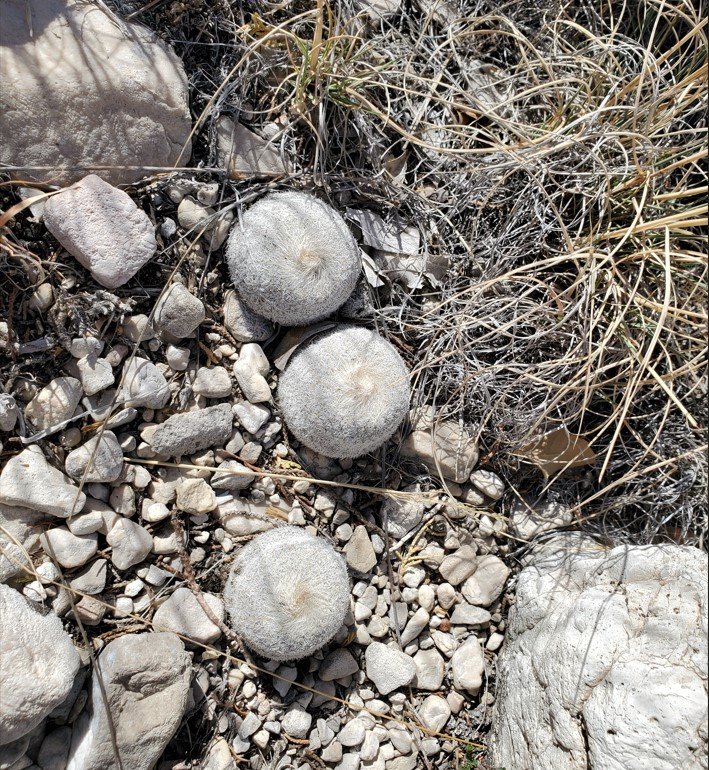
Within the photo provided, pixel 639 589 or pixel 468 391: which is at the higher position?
pixel 468 391

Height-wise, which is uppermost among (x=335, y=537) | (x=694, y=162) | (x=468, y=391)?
(x=694, y=162)

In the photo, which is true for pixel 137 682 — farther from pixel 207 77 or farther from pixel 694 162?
pixel 694 162

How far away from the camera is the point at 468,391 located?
2.36 meters

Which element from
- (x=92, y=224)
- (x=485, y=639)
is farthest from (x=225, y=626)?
(x=92, y=224)

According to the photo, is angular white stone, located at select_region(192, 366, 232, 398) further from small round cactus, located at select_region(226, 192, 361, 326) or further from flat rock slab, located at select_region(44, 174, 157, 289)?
flat rock slab, located at select_region(44, 174, 157, 289)

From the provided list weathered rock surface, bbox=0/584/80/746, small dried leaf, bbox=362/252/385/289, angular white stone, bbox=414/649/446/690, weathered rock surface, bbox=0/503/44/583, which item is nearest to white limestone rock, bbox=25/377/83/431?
weathered rock surface, bbox=0/503/44/583

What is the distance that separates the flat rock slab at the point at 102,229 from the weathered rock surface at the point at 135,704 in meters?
1.09

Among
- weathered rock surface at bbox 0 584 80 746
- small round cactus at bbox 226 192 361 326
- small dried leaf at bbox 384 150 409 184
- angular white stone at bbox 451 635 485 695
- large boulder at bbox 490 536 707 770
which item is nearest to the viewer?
weathered rock surface at bbox 0 584 80 746

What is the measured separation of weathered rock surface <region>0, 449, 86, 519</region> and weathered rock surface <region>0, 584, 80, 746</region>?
0.78 feet

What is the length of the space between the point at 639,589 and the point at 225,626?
1.28 meters

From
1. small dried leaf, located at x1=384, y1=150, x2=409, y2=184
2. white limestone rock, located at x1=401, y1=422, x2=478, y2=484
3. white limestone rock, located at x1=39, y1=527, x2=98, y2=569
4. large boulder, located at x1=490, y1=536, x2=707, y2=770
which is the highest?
small dried leaf, located at x1=384, y1=150, x2=409, y2=184

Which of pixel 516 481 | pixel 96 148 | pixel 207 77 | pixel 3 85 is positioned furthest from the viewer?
pixel 516 481

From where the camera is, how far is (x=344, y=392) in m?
2.00

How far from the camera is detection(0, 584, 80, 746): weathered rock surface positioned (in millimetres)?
1714
